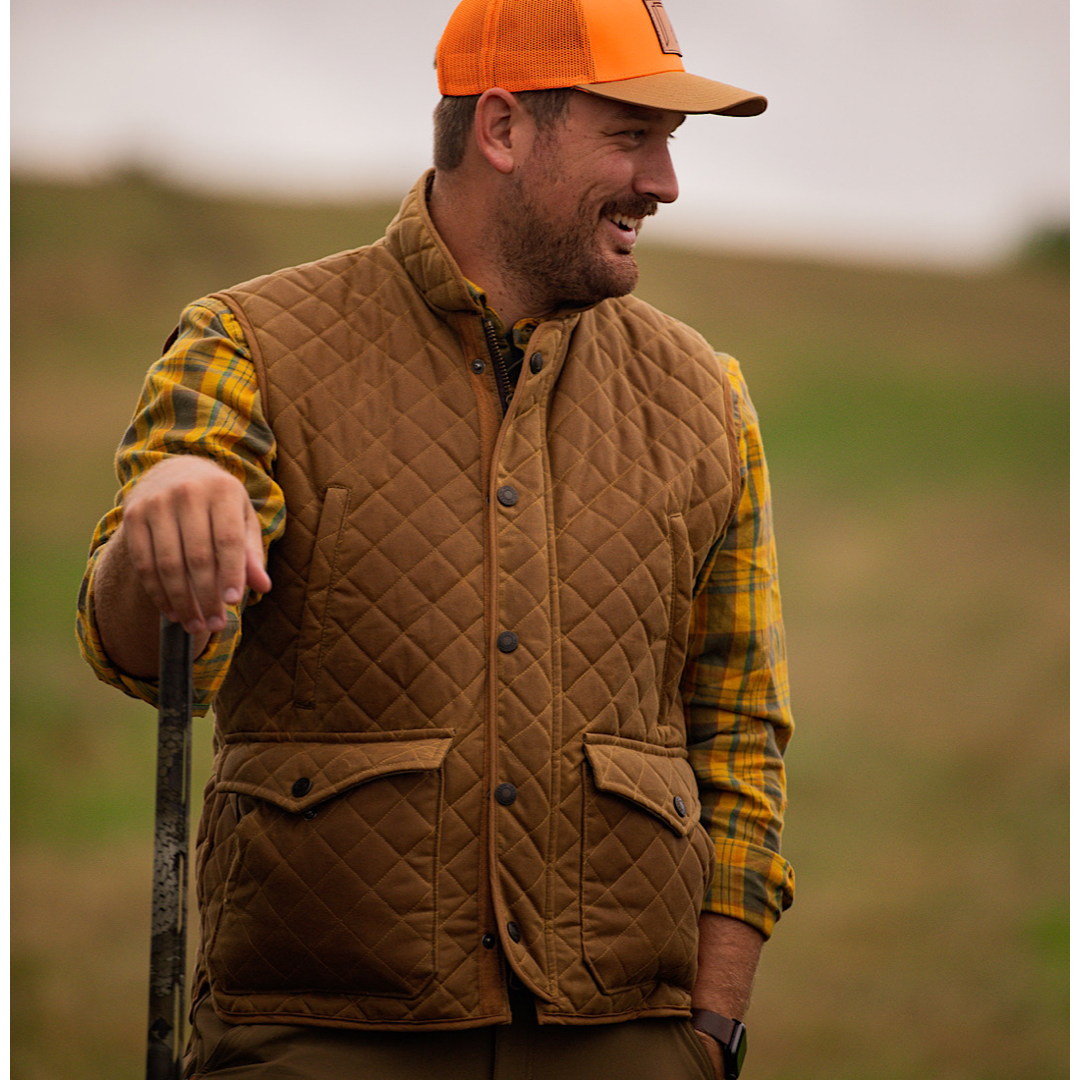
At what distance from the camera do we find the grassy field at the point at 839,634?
7344mm

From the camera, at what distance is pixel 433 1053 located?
187 centimetres

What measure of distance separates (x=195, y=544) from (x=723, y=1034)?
119 cm

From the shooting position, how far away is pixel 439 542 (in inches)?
76.7

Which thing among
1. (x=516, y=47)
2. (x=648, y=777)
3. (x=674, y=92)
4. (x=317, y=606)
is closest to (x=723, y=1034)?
(x=648, y=777)

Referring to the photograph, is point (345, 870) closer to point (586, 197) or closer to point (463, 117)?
point (586, 197)

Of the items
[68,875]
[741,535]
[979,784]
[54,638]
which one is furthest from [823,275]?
[741,535]

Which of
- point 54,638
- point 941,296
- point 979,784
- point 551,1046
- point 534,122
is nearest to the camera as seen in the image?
point 551,1046

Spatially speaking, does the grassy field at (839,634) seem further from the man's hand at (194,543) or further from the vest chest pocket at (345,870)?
the man's hand at (194,543)

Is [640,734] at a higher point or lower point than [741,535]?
lower

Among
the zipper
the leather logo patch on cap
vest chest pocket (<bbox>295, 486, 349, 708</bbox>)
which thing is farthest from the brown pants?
the leather logo patch on cap

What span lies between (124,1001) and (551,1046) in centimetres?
571

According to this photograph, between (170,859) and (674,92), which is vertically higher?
(674,92)

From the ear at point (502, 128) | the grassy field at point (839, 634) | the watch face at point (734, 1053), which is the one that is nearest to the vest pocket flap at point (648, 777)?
the watch face at point (734, 1053)

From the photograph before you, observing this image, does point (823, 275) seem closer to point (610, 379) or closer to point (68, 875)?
point (68, 875)
